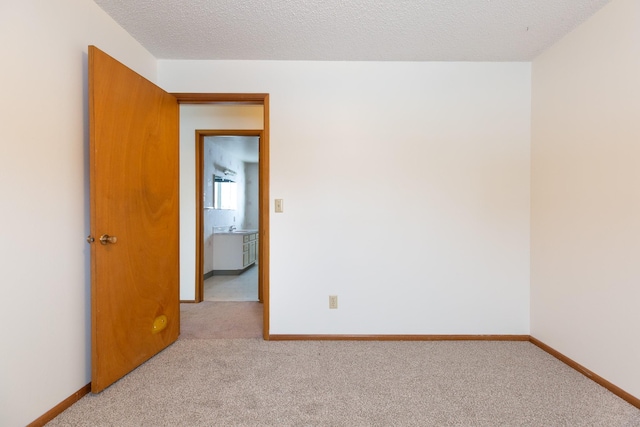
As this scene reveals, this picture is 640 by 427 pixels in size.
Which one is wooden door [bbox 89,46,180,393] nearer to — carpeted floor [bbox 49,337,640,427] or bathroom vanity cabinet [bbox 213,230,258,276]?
carpeted floor [bbox 49,337,640,427]

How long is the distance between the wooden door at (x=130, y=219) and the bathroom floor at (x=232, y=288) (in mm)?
1417

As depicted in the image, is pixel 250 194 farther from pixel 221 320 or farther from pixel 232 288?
pixel 221 320

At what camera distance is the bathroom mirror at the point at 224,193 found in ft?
17.4

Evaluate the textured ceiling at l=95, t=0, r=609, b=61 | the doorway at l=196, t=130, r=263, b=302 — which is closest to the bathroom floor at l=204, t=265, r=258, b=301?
the doorway at l=196, t=130, r=263, b=302

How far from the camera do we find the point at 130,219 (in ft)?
6.46

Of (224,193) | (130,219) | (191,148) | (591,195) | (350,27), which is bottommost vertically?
(130,219)

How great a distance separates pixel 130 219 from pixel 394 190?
77.4 inches

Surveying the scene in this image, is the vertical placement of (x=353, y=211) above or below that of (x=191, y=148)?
below

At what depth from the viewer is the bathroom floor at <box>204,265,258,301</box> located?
3892 millimetres

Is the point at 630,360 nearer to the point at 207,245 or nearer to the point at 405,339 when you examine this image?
the point at 405,339

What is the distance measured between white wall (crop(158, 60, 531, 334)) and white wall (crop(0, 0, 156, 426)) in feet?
3.16

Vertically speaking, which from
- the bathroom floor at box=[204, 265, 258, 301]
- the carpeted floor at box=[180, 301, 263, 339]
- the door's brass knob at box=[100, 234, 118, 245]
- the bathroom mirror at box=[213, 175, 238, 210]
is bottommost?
the bathroom floor at box=[204, 265, 258, 301]

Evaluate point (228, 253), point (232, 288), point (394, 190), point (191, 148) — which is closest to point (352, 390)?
point (394, 190)

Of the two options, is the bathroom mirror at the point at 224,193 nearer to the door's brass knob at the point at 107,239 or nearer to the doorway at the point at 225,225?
the doorway at the point at 225,225
